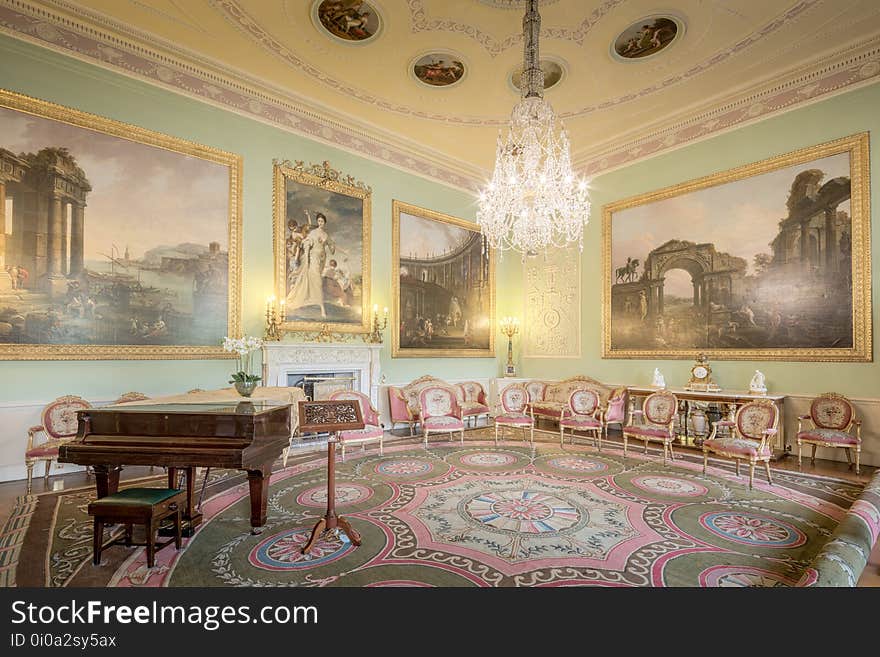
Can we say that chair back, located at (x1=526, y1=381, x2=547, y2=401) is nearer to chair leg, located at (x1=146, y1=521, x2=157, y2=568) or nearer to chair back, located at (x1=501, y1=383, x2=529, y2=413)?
chair back, located at (x1=501, y1=383, x2=529, y2=413)

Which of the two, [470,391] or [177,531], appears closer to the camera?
[177,531]

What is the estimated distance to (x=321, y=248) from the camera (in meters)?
8.02

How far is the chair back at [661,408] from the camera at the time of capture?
6.70 m

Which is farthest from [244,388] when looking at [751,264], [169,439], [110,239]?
[751,264]

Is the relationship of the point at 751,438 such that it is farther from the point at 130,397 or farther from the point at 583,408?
the point at 130,397

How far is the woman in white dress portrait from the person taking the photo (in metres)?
7.68

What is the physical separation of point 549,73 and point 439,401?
5.84m

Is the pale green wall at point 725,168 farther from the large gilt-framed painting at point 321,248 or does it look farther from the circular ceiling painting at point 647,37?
the large gilt-framed painting at point 321,248

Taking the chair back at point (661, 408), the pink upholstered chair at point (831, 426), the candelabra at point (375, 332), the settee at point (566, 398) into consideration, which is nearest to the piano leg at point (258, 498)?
the candelabra at point (375, 332)

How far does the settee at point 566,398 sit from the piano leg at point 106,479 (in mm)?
6004

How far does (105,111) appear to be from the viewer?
19.6ft

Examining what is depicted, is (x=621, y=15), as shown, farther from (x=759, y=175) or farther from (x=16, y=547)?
(x=16, y=547)

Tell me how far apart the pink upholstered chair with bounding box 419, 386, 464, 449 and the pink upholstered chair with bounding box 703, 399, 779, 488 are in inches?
146

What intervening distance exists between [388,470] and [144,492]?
3.08m
